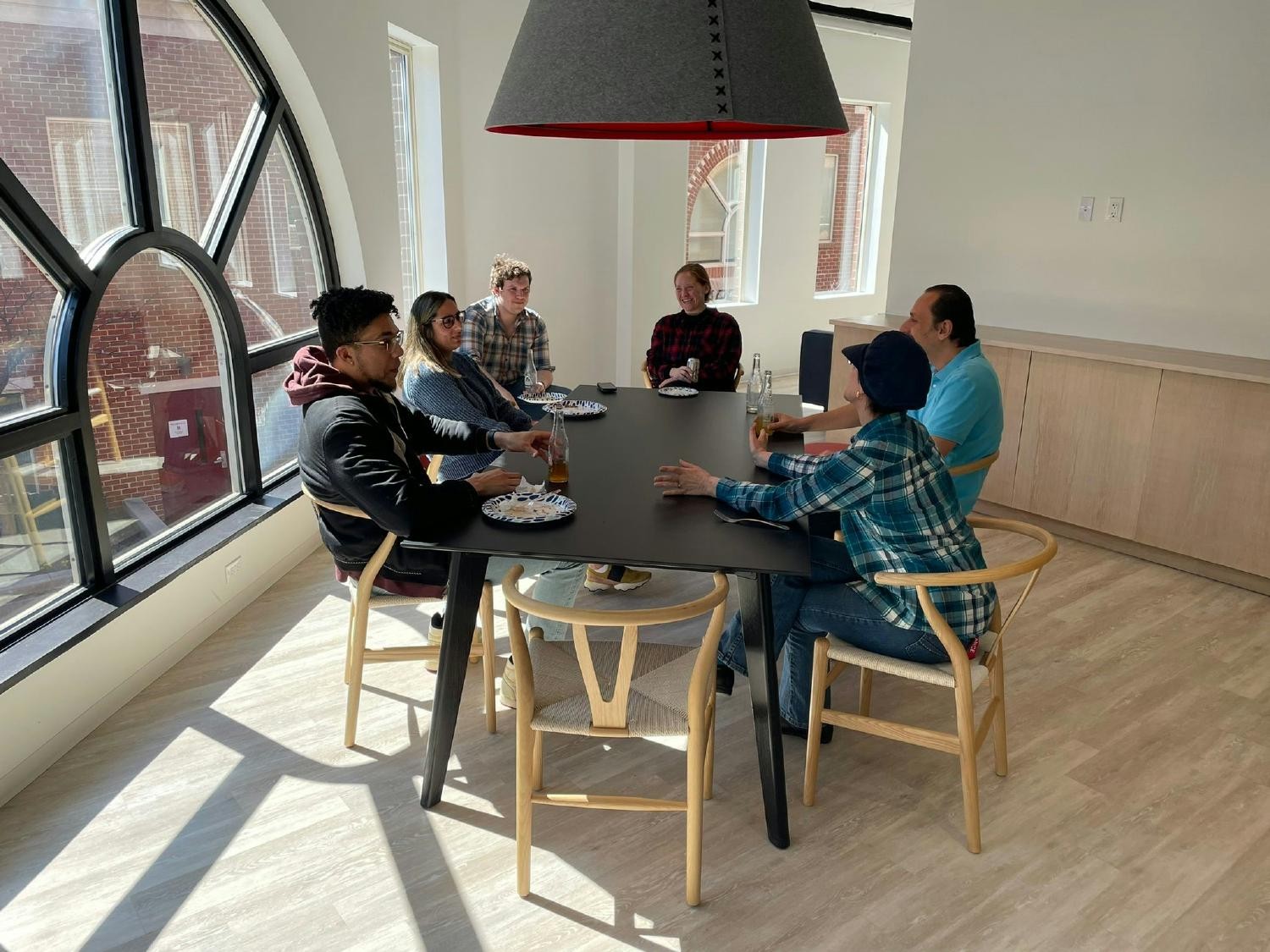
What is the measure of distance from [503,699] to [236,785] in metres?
0.82

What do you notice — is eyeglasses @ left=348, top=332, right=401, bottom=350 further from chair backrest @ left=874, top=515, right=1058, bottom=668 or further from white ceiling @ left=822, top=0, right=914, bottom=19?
white ceiling @ left=822, top=0, right=914, bottom=19

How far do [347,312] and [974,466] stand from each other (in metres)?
2.10

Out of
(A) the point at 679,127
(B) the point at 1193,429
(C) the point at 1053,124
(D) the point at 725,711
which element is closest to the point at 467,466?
(D) the point at 725,711

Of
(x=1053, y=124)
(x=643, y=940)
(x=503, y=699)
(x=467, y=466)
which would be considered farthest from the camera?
(x=1053, y=124)

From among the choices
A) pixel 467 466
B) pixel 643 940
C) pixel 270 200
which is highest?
pixel 270 200

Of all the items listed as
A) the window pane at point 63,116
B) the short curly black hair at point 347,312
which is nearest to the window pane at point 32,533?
the window pane at point 63,116

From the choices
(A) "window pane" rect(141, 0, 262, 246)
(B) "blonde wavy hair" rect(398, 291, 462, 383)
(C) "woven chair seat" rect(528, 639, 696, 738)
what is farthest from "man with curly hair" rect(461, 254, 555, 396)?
(C) "woven chair seat" rect(528, 639, 696, 738)

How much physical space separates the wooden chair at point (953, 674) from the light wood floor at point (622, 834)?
164mm

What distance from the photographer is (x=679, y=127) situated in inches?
89.4

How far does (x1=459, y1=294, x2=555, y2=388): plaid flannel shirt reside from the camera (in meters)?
4.48

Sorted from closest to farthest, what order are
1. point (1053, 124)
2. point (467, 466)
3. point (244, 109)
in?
point (467, 466), point (244, 109), point (1053, 124)

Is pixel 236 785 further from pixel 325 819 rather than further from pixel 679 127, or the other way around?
pixel 679 127

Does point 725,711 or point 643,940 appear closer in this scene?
point 643,940

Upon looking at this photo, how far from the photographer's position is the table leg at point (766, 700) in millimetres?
2439
